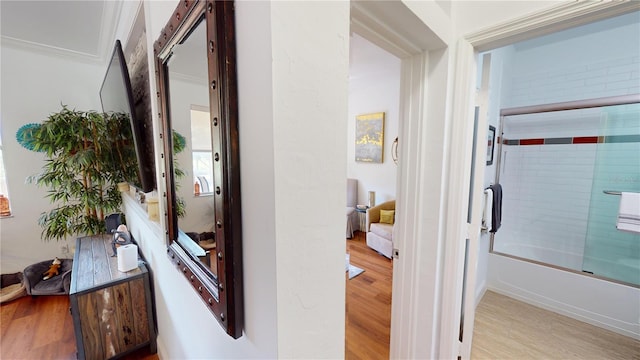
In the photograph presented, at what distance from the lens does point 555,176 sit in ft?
8.82

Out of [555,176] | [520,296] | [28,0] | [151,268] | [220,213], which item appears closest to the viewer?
[220,213]

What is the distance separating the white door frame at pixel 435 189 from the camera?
112 centimetres

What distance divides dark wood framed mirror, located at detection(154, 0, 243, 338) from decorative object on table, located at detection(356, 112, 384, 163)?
134 inches

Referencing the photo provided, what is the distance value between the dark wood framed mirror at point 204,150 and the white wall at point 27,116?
2744 millimetres

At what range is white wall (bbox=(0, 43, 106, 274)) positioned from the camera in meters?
2.39

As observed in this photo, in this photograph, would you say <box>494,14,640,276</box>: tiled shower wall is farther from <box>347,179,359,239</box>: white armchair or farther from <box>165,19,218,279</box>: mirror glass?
<box>165,19,218,279</box>: mirror glass

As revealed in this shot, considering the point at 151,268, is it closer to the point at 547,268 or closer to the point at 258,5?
the point at 258,5

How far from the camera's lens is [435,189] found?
1.17 m

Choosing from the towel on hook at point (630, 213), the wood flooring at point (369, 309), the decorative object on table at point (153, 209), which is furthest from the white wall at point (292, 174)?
the towel on hook at point (630, 213)

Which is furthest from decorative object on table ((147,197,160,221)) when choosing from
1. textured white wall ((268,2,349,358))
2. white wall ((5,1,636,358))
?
textured white wall ((268,2,349,358))

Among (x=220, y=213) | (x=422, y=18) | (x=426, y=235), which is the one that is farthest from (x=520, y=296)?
(x=220, y=213)

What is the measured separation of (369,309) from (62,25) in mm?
3742

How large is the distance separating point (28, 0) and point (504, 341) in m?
4.42

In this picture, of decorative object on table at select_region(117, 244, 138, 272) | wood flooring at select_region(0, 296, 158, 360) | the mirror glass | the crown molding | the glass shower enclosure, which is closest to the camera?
the mirror glass
